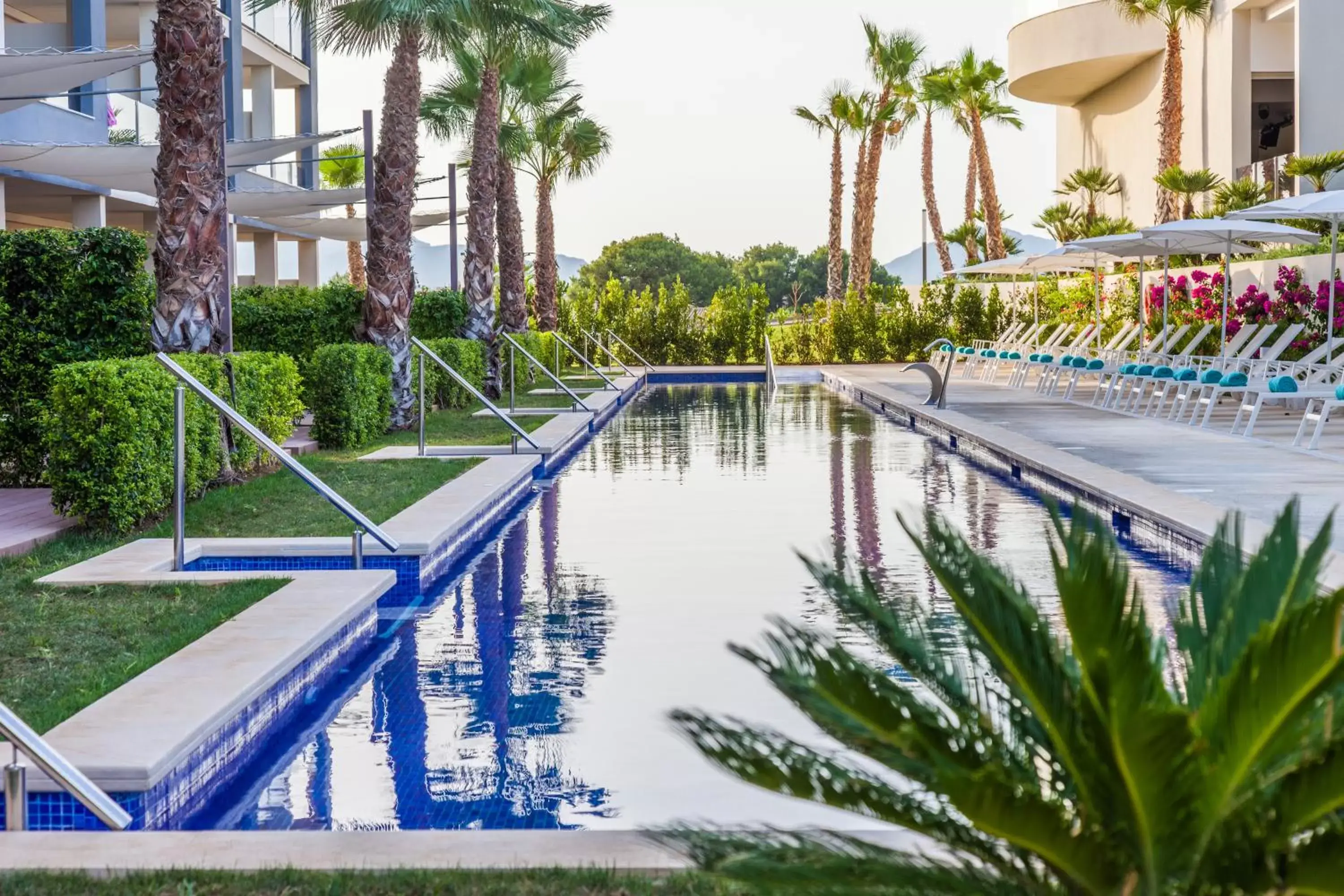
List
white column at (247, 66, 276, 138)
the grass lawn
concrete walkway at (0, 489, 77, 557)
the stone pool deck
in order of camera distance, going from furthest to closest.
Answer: white column at (247, 66, 276, 138) → the stone pool deck → concrete walkway at (0, 489, 77, 557) → the grass lawn

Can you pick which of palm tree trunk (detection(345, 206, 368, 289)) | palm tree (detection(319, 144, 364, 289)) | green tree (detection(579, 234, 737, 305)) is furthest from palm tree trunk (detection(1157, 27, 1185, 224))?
green tree (detection(579, 234, 737, 305))

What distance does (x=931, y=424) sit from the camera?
18125 millimetres

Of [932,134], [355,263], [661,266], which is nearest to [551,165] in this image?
[355,263]

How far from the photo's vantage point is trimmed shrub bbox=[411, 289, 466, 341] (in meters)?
23.1

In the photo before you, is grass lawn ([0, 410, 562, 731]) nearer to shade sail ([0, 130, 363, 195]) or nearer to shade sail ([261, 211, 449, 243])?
shade sail ([0, 130, 363, 195])

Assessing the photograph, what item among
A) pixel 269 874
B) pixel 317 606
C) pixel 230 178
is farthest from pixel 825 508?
pixel 230 178

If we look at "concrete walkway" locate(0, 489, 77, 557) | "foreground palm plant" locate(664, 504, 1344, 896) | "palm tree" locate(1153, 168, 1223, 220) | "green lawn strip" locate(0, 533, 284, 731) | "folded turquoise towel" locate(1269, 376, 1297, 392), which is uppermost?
"palm tree" locate(1153, 168, 1223, 220)

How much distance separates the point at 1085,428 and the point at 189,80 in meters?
9.48

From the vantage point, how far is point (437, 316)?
23.2 metres

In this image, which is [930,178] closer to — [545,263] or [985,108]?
[985,108]

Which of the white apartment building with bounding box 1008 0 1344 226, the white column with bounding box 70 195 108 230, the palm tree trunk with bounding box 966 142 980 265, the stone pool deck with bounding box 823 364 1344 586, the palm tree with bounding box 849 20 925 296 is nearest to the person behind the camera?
the stone pool deck with bounding box 823 364 1344 586

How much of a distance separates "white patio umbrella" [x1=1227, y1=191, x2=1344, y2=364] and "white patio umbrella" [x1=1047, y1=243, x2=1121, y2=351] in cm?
630

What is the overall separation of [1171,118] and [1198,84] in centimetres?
359

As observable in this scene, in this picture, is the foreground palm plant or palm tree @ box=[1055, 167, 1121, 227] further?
palm tree @ box=[1055, 167, 1121, 227]
